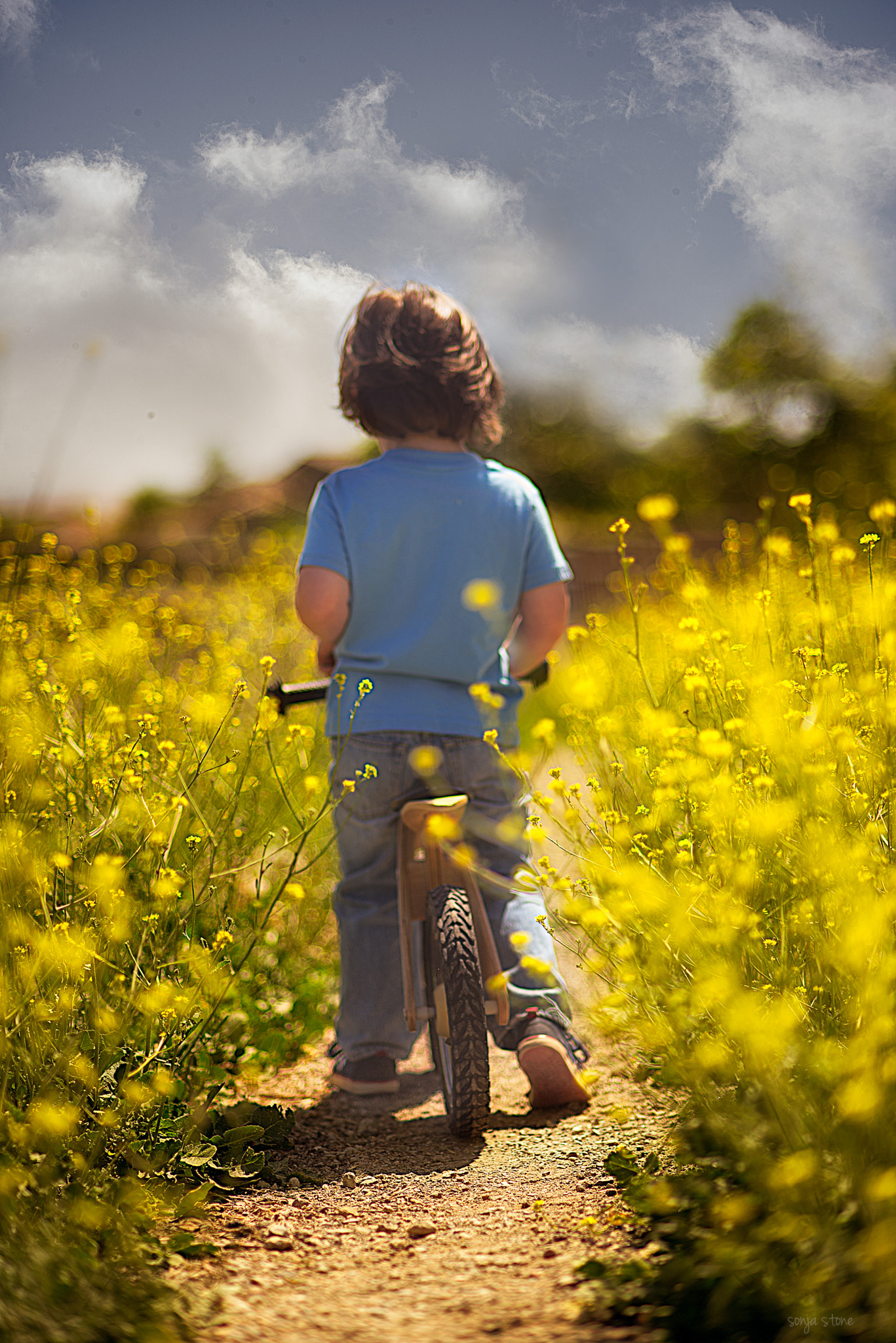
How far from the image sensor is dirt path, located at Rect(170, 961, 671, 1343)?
1436mm

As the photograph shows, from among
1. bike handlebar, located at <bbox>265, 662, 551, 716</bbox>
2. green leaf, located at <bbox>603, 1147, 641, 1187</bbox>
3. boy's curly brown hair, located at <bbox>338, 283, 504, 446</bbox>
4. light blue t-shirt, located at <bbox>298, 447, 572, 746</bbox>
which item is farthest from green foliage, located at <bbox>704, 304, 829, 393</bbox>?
green leaf, located at <bbox>603, 1147, 641, 1187</bbox>

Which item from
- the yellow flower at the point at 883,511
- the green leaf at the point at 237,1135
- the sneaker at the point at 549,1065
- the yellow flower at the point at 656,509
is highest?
the yellow flower at the point at 883,511

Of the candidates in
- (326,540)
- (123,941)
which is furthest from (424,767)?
(123,941)

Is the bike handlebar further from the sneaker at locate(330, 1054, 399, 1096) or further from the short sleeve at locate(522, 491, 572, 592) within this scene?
the sneaker at locate(330, 1054, 399, 1096)

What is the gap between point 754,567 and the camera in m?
3.12

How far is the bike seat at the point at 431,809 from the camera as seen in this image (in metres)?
2.24

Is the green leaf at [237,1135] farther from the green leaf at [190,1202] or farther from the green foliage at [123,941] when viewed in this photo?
the green leaf at [190,1202]

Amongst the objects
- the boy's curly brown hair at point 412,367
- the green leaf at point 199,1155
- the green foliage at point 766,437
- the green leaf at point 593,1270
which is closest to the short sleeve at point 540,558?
the boy's curly brown hair at point 412,367

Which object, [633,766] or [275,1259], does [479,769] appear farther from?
[275,1259]

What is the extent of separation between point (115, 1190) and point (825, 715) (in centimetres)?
143

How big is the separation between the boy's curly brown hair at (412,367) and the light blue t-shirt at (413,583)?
0.11 m

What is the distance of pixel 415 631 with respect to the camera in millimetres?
2453

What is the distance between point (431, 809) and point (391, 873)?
0.36 metres

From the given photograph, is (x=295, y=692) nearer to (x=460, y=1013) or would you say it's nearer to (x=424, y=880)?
(x=424, y=880)
